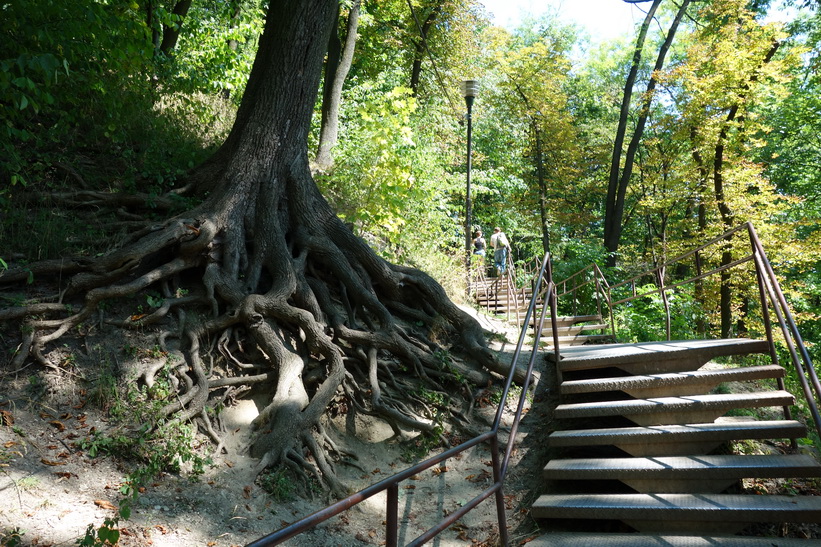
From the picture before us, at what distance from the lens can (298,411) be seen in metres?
5.64

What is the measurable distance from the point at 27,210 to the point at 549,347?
7.42m

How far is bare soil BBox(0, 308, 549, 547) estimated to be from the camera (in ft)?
13.4

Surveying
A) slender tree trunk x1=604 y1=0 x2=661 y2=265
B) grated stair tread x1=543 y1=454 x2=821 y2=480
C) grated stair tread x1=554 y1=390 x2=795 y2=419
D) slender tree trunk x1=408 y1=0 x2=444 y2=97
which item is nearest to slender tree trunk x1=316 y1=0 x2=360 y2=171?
slender tree trunk x1=408 y1=0 x2=444 y2=97

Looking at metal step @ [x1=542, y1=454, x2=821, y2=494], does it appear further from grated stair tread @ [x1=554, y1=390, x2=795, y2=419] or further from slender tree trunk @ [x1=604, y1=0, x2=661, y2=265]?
slender tree trunk @ [x1=604, y1=0, x2=661, y2=265]

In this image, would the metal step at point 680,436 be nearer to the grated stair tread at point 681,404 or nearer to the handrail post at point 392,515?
the grated stair tread at point 681,404

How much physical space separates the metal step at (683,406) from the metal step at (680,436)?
114mm

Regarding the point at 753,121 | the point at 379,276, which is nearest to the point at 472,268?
the point at 753,121

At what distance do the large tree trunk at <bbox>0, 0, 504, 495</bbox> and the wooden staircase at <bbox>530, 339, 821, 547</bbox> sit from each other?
163cm

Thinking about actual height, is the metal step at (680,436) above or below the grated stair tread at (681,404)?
below

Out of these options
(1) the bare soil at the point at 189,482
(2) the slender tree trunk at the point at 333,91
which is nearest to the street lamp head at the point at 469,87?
(2) the slender tree trunk at the point at 333,91

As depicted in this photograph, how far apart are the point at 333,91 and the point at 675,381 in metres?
11.3

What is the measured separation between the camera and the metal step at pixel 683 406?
5.07 m

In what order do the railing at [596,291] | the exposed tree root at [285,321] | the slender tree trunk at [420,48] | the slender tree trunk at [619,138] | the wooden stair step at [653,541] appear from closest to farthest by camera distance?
the wooden stair step at [653,541], the exposed tree root at [285,321], the railing at [596,291], the slender tree trunk at [619,138], the slender tree trunk at [420,48]

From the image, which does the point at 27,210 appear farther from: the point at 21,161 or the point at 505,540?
the point at 505,540
